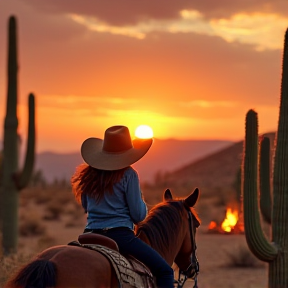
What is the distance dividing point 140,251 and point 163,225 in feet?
2.25

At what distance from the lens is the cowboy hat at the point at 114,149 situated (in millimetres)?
6395

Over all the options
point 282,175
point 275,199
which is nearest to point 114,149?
point 282,175

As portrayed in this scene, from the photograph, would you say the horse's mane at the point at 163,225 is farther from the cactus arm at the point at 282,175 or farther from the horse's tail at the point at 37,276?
the cactus arm at the point at 282,175

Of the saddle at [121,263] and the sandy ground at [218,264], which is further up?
the saddle at [121,263]

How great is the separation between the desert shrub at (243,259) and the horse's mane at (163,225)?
14360 mm

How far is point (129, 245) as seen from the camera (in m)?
6.19

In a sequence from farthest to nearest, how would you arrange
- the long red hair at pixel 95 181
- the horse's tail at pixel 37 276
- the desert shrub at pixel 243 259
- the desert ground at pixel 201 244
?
the desert shrub at pixel 243 259 < the desert ground at pixel 201 244 < the long red hair at pixel 95 181 < the horse's tail at pixel 37 276

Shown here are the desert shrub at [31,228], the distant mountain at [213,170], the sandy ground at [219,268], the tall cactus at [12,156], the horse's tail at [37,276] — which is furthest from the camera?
the distant mountain at [213,170]

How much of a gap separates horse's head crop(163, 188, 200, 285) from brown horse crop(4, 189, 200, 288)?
7.3 inches

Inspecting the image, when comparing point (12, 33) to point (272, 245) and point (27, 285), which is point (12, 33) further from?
point (27, 285)

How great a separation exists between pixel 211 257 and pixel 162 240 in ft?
55.1

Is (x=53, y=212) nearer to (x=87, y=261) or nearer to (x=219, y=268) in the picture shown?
(x=219, y=268)

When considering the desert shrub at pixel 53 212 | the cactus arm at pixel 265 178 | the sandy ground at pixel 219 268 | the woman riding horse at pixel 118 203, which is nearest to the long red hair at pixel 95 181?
the woman riding horse at pixel 118 203

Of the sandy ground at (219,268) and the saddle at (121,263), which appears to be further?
the sandy ground at (219,268)
